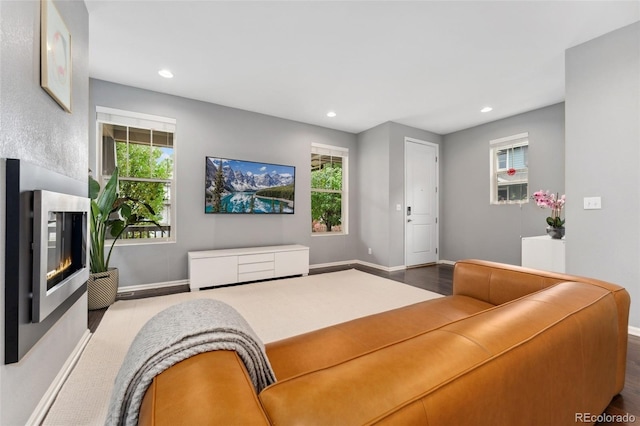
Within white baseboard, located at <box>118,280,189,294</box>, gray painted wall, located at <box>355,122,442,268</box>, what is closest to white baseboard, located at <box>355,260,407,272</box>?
gray painted wall, located at <box>355,122,442,268</box>

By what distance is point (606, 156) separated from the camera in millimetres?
2395

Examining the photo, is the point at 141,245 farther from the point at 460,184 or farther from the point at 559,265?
the point at 460,184

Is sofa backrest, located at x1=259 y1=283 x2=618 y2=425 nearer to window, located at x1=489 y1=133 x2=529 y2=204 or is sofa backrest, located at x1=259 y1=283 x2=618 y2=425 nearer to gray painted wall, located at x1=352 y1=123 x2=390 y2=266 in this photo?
gray painted wall, located at x1=352 y1=123 x2=390 y2=266

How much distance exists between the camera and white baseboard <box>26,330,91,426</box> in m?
1.32

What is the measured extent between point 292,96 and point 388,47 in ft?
5.09

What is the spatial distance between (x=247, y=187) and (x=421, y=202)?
3.34 metres

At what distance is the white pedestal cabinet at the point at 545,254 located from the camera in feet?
9.60

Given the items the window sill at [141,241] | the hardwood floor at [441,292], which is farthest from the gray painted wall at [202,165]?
the hardwood floor at [441,292]

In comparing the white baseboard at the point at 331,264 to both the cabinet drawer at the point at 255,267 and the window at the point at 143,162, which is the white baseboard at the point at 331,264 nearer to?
the cabinet drawer at the point at 255,267

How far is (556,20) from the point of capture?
2.24m

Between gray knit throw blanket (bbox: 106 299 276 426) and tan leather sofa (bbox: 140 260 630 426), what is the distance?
0.03 meters

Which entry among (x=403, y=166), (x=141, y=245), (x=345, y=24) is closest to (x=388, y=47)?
(x=345, y=24)

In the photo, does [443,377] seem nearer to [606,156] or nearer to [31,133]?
[31,133]

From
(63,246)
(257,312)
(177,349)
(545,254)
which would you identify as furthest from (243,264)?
(545,254)
